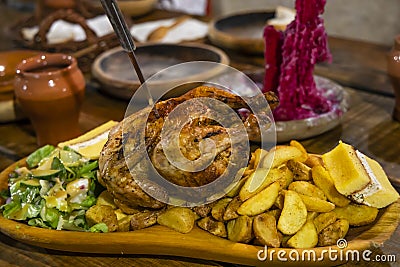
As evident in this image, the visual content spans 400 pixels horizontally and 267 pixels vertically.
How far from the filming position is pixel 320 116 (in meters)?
1.51

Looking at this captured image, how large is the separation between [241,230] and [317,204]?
0.46 ft

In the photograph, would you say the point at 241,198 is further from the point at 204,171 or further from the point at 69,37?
the point at 69,37

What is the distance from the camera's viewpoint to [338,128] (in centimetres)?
160

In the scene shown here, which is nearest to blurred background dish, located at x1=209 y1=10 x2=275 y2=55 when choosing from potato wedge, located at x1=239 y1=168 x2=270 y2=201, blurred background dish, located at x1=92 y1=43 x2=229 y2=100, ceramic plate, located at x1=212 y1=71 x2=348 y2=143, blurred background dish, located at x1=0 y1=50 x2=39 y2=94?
blurred background dish, located at x1=92 y1=43 x2=229 y2=100

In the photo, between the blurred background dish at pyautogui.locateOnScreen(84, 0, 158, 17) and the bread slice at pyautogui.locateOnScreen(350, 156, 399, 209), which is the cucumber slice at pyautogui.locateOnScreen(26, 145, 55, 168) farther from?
the blurred background dish at pyautogui.locateOnScreen(84, 0, 158, 17)

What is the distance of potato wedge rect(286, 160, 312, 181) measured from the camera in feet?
3.50

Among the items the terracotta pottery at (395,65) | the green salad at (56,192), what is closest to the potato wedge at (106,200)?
the green salad at (56,192)

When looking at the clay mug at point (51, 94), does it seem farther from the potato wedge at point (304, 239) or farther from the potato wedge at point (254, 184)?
the potato wedge at point (304, 239)

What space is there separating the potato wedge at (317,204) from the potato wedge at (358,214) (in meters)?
0.03

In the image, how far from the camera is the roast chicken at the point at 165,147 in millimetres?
1020

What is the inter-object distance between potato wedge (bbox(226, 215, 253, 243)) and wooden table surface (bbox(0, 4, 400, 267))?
0.27 ft

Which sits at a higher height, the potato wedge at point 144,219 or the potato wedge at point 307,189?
the potato wedge at point 307,189

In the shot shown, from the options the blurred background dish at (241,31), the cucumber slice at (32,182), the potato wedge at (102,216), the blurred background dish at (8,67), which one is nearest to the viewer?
the potato wedge at (102,216)

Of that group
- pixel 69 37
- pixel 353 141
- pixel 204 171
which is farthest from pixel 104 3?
pixel 69 37
